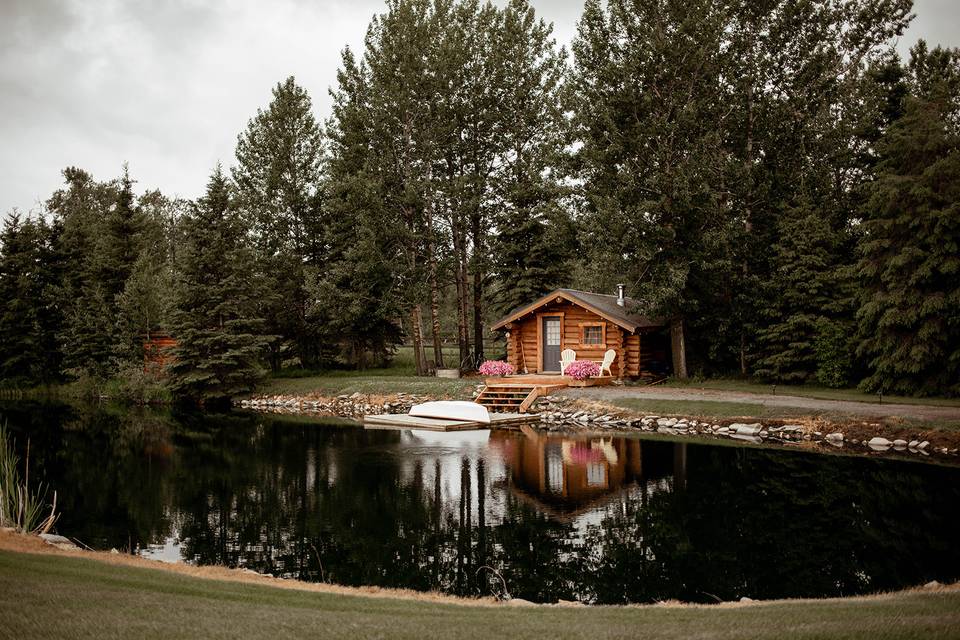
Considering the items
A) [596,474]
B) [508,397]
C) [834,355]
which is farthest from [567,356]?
[596,474]

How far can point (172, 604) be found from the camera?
5.54 meters

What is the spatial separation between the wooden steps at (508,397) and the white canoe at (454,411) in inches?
71.6

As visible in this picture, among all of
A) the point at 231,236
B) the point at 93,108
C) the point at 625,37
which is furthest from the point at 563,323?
the point at 93,108

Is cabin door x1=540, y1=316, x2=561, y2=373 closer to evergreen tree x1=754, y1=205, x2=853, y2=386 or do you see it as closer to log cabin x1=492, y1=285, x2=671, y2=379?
log cabin x1=492, y1=285, x2=671, y2=379

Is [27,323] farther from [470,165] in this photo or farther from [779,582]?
[779,582]

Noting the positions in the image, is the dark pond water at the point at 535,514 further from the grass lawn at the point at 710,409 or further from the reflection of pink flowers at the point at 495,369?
the reflection of pink flowers at the point at 495,369

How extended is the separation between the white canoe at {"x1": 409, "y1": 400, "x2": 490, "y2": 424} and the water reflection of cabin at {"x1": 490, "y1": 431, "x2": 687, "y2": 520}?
2.04 m

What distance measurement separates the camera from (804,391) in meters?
22.5

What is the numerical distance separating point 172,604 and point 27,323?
39042 mm

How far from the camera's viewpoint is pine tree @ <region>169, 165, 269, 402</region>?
29016 mm

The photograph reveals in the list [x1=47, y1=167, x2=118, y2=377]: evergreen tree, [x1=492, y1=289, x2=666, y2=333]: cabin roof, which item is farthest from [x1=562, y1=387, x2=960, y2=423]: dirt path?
[x1=47, y1=167, x2=118, y2=377]: evergreen tree

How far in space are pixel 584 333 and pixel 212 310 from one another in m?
16.4

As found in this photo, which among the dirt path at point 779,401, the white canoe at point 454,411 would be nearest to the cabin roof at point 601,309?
the dirt path at point 779,401

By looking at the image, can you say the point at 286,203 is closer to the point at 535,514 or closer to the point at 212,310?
the point at 212,310
